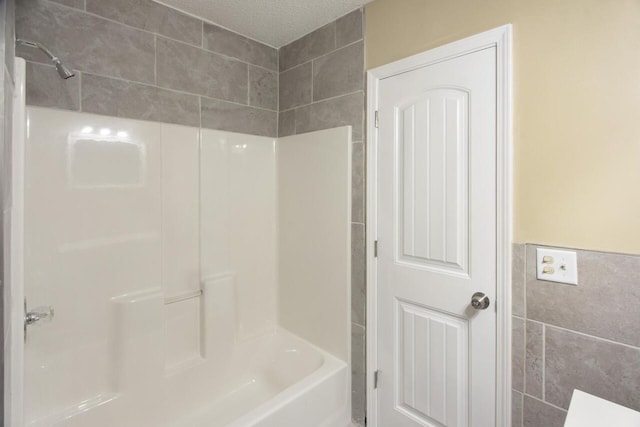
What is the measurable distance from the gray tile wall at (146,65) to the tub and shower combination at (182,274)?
92mm

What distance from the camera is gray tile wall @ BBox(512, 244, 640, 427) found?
100 centimetres

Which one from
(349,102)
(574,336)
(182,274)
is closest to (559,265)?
(574,336)

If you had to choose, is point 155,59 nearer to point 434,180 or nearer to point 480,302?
point 434,180

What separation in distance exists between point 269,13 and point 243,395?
2246 mm

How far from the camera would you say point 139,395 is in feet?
5.12

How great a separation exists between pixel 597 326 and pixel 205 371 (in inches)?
72.7

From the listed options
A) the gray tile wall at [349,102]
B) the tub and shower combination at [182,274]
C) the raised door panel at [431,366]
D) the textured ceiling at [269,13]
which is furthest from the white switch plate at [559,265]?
the textured ceiling at [269,13]

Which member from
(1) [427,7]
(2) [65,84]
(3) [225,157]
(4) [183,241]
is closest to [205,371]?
(4) [183,241]

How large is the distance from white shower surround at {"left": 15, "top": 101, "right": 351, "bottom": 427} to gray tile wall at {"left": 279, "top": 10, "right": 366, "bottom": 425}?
2.4 inches

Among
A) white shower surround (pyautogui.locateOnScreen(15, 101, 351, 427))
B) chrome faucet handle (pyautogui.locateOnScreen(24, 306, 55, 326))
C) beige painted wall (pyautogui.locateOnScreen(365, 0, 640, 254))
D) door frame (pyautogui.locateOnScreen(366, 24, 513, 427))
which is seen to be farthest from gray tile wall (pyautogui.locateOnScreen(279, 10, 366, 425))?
chrome faucet handle (pyautogui.locateOnScreen(24, 306, 55, 326))

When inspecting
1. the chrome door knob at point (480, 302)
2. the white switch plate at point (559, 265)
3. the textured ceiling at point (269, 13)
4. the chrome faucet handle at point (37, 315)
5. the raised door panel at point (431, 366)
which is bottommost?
the raised door panel at point (431, 366)

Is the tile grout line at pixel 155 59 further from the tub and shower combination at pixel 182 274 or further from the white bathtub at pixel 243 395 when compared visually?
the white bathtub at pixel 243 395

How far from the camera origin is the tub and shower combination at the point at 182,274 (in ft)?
4.51

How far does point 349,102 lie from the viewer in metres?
1.75
